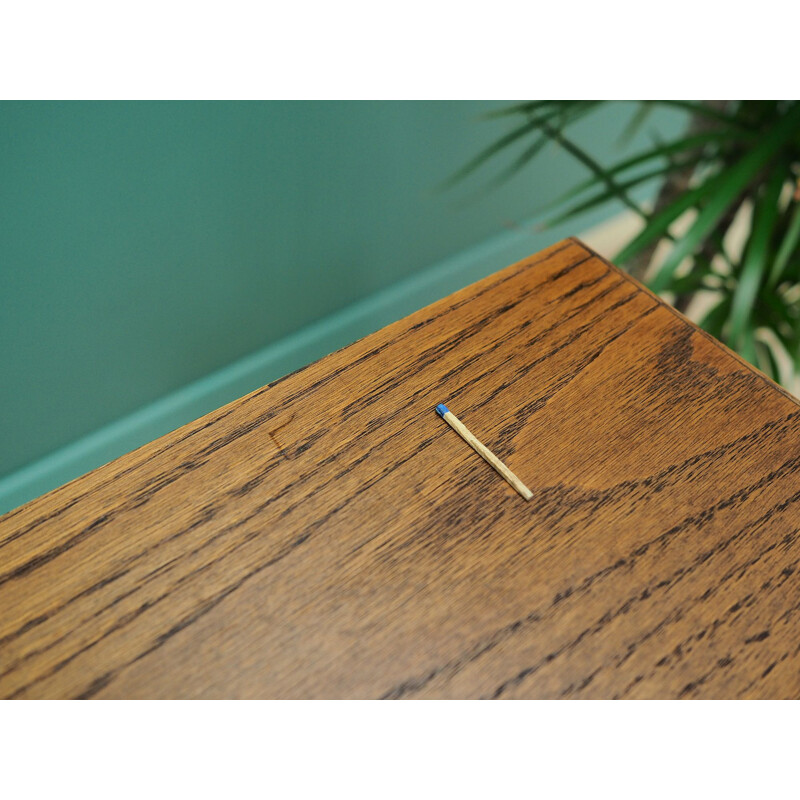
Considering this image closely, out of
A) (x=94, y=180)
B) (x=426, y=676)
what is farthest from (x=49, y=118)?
(x=426, y=676)

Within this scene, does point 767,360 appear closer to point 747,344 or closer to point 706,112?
point 747,344

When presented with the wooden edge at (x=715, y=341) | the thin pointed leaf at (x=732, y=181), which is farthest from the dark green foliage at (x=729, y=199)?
the wooden edge at (x=715, y=341)

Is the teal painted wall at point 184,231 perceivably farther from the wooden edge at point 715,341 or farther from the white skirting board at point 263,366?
the wooden edge at point 715,341

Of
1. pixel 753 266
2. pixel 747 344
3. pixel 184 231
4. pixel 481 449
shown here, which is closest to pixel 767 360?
pixel 747 344

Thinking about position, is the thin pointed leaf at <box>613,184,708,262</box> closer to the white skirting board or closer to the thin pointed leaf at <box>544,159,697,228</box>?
the thin pointed leaf at <box>544,159,697,228</box>

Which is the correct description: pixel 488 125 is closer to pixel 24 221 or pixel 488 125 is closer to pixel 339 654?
pixel 24 221

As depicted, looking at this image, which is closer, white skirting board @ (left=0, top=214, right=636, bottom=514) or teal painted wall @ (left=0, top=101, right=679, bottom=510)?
teal painted wall @ (left=0, top=101, right=679, bottom=510)

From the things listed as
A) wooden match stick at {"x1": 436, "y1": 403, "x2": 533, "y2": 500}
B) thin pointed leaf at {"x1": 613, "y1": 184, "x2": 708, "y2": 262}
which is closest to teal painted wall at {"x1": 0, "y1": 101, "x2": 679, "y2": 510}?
thin pointed leaf at {"x1": 613, "y1": 184, "x2": 708, "y2": 262}
